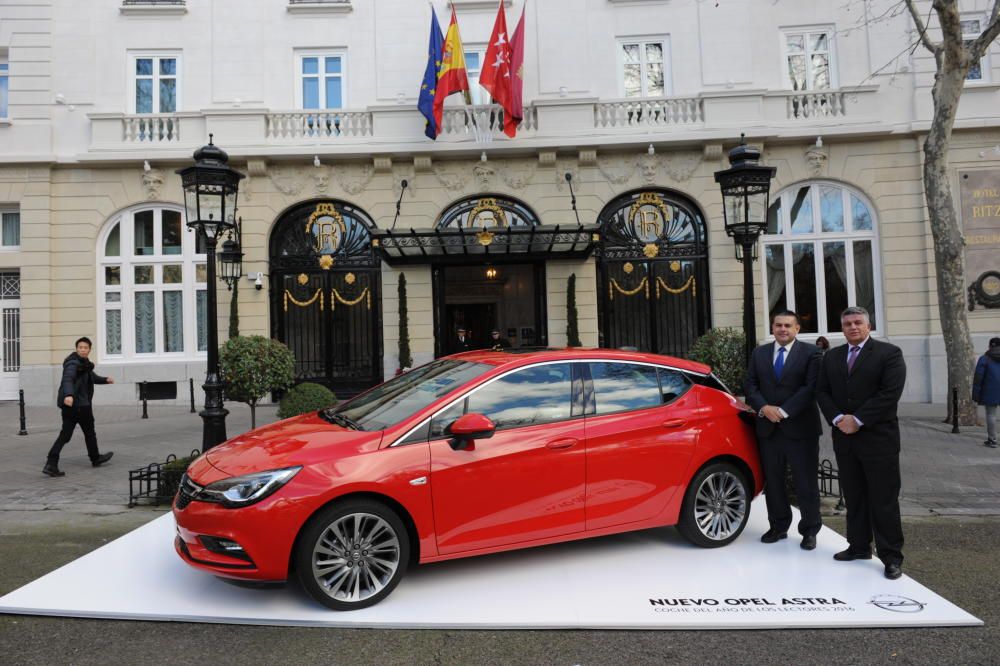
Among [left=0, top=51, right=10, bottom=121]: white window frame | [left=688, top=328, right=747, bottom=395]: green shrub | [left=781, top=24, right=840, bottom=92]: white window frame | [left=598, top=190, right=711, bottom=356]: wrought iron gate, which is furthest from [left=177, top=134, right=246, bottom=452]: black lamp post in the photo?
[left=781, top=24, right=840, bottom=92]: white window frame

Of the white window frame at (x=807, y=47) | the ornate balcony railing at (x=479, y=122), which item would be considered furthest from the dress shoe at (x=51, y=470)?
the white window frame at (x=807, y=47)

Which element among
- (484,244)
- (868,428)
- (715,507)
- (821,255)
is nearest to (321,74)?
(484,244)

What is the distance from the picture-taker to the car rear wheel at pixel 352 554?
12.6 feet

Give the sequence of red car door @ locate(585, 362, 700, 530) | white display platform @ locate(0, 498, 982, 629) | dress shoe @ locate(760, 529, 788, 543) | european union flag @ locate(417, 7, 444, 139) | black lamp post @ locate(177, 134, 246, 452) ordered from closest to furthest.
→ 1. white display platform @ locate(0, 498, 982, 629)
2. red car door @ locate(585, 362, 700, 530)
3. dress shoe @ locate(760, 529, 788, 543)
4. black lamp post @ locate(177, 134, 246, 452)
5. european union flag @ locate(417, 7, 444, 139)

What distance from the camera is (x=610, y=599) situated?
4090 millimetres

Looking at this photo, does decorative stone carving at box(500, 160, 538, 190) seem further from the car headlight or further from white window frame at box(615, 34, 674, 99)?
the car headlight

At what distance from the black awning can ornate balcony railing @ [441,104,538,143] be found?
9.35 ft

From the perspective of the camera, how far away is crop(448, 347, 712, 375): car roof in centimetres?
479

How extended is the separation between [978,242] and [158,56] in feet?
74.0

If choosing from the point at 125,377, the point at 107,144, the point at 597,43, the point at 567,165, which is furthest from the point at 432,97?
the point at 125,377

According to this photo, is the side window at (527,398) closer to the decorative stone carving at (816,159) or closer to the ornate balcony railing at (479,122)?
the ornate balcony railing at (479,122)

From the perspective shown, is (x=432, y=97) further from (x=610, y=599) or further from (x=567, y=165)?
(x=610, y=599)

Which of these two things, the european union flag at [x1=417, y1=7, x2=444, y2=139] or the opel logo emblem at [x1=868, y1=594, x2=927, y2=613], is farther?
the european union flag at [x1=417, y1=7, x2=444, y2=139]

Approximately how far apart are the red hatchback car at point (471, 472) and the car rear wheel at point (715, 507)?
0.04 ft
